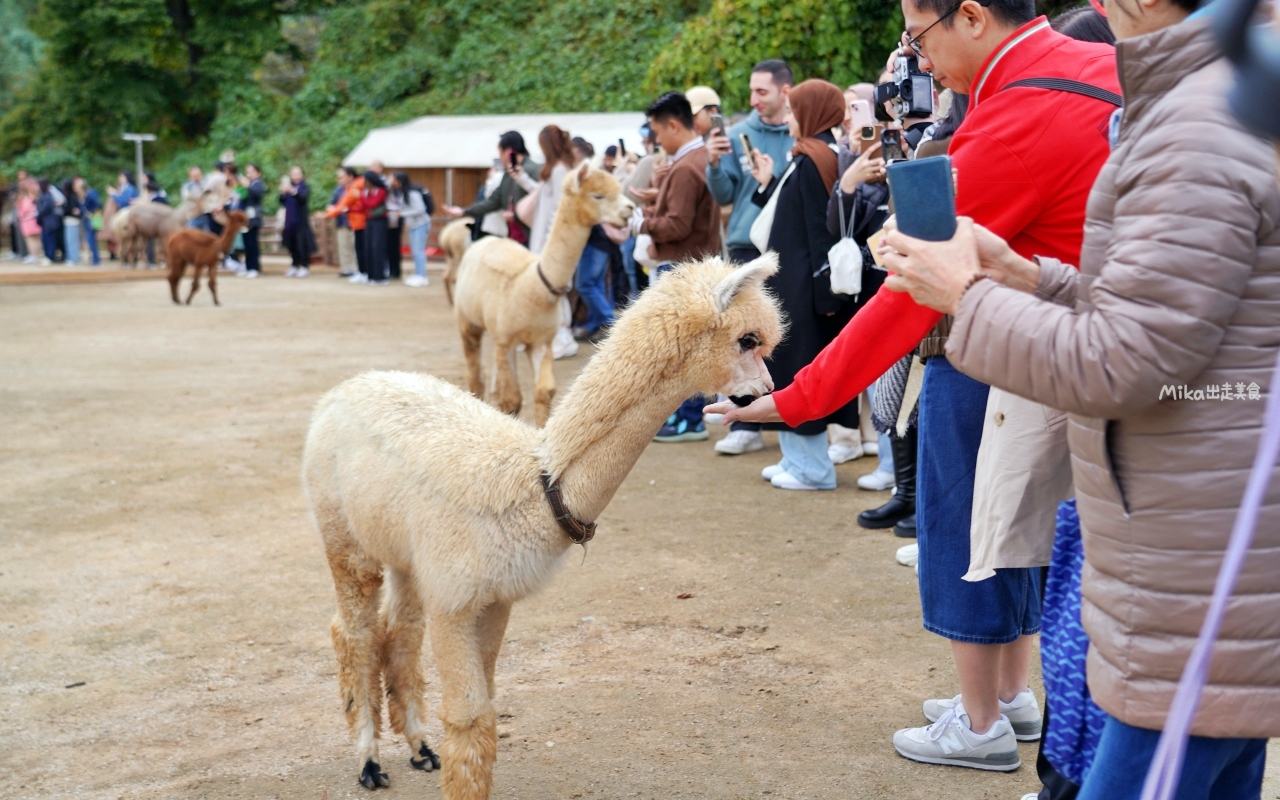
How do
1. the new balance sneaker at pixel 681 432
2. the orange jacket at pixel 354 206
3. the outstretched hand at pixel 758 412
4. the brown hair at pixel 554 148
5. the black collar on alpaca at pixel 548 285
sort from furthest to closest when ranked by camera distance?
the orange jacket at pixel 354 206 < the brown hair at pixel 554 148 < the new balance sneaker at pixel 681 432 < the black collar on alpaca at pixel 548 285 < the outstretched hand at pixel 758 412

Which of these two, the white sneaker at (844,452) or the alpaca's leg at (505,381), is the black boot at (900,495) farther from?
the alpaca's leg at (505,381)

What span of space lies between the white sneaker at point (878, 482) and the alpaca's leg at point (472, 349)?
10.8 ft

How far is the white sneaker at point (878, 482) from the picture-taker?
6.49 meters

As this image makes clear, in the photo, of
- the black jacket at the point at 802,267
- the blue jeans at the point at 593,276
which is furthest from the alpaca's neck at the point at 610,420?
the blue jeans at the point at 593,276

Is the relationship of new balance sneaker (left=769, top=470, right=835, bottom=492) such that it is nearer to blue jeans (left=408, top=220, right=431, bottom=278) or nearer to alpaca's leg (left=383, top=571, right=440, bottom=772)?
alpaca's leg (left=383, top=571, right=440, bottom=772)

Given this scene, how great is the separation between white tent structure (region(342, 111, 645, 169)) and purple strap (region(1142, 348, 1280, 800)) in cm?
2169

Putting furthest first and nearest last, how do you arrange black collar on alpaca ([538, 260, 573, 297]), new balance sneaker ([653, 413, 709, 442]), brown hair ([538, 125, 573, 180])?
brown hair ([538, 125, 573, 180]) < new balance sneaker ([653, 413, 709, 442]) < black collar on alpaca ([538, 260, 573, 297])

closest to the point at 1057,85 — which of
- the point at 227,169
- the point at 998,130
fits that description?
the point at 998,130

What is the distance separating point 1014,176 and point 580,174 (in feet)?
18.5

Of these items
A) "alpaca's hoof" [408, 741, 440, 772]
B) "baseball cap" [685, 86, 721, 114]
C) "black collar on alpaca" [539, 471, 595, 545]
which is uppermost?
"baseball cap" [685, 86, 721, 114]

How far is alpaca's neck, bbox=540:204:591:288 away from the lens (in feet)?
25.7

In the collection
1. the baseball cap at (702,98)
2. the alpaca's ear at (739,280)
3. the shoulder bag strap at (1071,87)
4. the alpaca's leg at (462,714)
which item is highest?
the baseball cap at (702,98)

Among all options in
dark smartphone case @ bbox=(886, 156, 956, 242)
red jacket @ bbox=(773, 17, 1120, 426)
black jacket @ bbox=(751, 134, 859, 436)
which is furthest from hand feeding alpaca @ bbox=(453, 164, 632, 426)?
dark smartphone case @ bbox=(886, 156, 956, 242)

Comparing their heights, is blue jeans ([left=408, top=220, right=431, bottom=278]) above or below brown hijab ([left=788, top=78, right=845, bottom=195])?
below
